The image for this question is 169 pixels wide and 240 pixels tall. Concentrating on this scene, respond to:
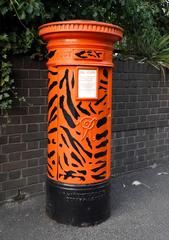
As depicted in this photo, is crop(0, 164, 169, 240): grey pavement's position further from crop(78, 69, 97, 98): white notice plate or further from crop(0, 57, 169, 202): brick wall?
crop(78, 69, 97, 98): white notice plate

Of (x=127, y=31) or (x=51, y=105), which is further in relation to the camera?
(x=127, y=31)

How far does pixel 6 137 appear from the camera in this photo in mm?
3957

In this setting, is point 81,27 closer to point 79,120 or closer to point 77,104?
point 77,104

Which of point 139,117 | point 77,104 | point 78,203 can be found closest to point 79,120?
point 77,104

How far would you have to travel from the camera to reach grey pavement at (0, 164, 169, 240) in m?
3.38

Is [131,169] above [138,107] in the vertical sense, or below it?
below

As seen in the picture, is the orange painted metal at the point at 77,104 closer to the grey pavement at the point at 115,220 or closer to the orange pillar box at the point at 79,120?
the orange pillar box at the point at 79,120

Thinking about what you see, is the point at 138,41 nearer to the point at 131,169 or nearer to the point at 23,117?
the point at 131,169

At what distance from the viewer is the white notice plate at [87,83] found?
3.33 metres

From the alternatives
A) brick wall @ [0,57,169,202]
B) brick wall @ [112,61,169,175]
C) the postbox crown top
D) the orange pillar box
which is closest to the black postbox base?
the orange pillar box

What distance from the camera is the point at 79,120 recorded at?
11.1ft

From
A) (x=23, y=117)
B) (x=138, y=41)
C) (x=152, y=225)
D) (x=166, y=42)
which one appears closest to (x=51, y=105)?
(x=23, y=117)

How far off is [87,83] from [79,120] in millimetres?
377

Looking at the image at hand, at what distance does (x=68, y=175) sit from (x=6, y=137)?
96cm
